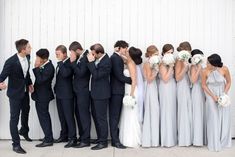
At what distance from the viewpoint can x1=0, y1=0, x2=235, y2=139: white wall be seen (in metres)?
7.69

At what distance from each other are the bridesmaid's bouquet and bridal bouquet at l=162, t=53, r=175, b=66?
0.32 feet

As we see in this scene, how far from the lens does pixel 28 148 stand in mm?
7094

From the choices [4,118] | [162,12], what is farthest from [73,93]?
[162,12]

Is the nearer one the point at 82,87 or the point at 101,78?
the point at 101,78

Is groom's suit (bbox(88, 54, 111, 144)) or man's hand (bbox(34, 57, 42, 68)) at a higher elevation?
man's hand (bbox(34, 57, 42, 68))

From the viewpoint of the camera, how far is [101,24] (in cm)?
773

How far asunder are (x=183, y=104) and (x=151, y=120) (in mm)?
625

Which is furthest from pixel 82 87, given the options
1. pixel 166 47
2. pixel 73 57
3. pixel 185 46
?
pixel 185 46

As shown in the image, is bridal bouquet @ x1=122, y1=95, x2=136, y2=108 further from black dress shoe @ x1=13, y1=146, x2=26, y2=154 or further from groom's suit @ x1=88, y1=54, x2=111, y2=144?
black dress shoe @ x1=13, y1=146, x2=26, y2=154

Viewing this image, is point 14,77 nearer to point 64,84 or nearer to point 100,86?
point 64,84

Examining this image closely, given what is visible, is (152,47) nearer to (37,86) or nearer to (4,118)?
(37,86)

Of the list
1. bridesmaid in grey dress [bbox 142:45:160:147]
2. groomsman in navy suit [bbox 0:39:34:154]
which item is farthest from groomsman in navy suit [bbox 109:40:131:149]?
groomsman in navy suit [bbox 0:39:34:154]

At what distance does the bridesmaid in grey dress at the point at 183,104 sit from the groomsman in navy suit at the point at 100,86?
1237mm

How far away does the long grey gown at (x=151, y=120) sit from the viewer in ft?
23.4
